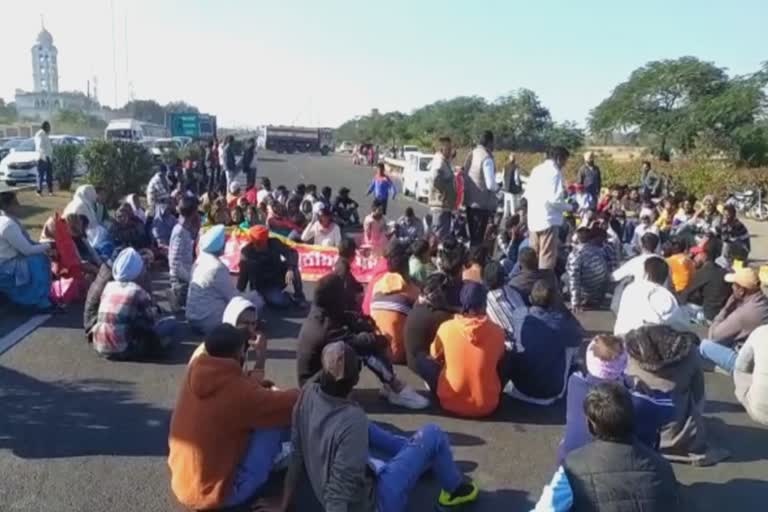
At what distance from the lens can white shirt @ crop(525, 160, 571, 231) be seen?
8.98 meters

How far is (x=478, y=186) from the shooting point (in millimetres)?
11062

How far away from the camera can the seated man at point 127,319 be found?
21.7ft

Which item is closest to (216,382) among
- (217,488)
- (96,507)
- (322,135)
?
(217,488)

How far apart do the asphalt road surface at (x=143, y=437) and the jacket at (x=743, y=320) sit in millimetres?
465

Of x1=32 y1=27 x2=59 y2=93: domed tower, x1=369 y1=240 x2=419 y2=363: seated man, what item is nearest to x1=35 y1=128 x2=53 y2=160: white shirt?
x1=369 y1=240 x2=419 y2=363: seated man

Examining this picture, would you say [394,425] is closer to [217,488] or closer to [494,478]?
[494,478]

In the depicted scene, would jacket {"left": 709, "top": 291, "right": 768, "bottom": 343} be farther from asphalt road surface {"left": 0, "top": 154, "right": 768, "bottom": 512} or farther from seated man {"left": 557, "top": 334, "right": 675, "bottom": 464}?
seated man {"left": 557, "top": 334, "right": 675, "bottom": 464}

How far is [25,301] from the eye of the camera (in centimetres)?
847

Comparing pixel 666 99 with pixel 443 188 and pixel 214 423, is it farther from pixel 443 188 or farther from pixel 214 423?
pixel 214 423

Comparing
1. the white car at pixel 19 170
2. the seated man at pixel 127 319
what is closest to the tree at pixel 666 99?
the white car at pixel 19 170

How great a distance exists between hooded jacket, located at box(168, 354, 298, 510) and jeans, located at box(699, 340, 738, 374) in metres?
4.33

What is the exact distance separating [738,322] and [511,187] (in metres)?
9.23

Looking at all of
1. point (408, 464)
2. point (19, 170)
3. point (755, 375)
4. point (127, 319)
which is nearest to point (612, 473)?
point (408, 464)

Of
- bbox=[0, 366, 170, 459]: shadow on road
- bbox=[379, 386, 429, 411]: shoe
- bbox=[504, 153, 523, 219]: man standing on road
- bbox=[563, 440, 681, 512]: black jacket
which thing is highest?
bbox=[504, 153, 523, 219]: man standing on road
